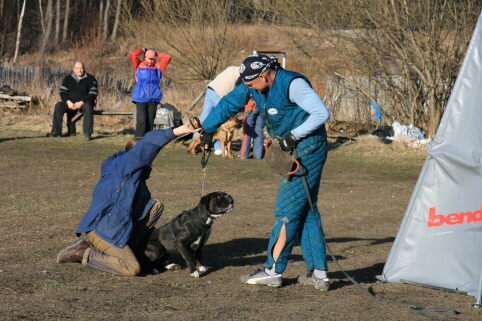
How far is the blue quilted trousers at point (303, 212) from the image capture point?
20.1ft

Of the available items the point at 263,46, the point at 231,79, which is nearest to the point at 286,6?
the point at 231,79

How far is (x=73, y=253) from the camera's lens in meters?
6.85

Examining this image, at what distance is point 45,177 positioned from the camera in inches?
500

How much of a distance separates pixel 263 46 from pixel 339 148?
39.5 ft

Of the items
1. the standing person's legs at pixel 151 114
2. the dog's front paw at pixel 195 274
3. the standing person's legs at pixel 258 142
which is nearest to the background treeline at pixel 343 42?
the standing person's legs at pixel 258 142

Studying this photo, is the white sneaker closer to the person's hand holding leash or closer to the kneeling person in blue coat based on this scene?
the kneeling person in blue coat

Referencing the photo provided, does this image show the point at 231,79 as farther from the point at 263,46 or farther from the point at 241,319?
the point at 263,46

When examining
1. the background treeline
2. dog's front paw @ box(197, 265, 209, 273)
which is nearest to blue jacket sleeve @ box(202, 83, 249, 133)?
dog's front paw @ box(197, 265, 209, 273)

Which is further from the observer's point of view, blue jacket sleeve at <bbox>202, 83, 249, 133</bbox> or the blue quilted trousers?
blue jacket sleeve at <bbox>202, 83, 249, 133</bbox>

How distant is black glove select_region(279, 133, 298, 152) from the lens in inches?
234

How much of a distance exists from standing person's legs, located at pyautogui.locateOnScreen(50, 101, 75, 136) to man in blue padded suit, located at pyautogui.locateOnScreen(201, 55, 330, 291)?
1188cm

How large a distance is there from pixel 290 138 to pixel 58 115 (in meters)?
12.8

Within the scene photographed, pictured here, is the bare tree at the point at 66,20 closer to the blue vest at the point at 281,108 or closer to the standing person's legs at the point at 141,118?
the standing person's legs at the point at 141,118

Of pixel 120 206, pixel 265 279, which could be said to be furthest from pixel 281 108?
pixel 120 206
